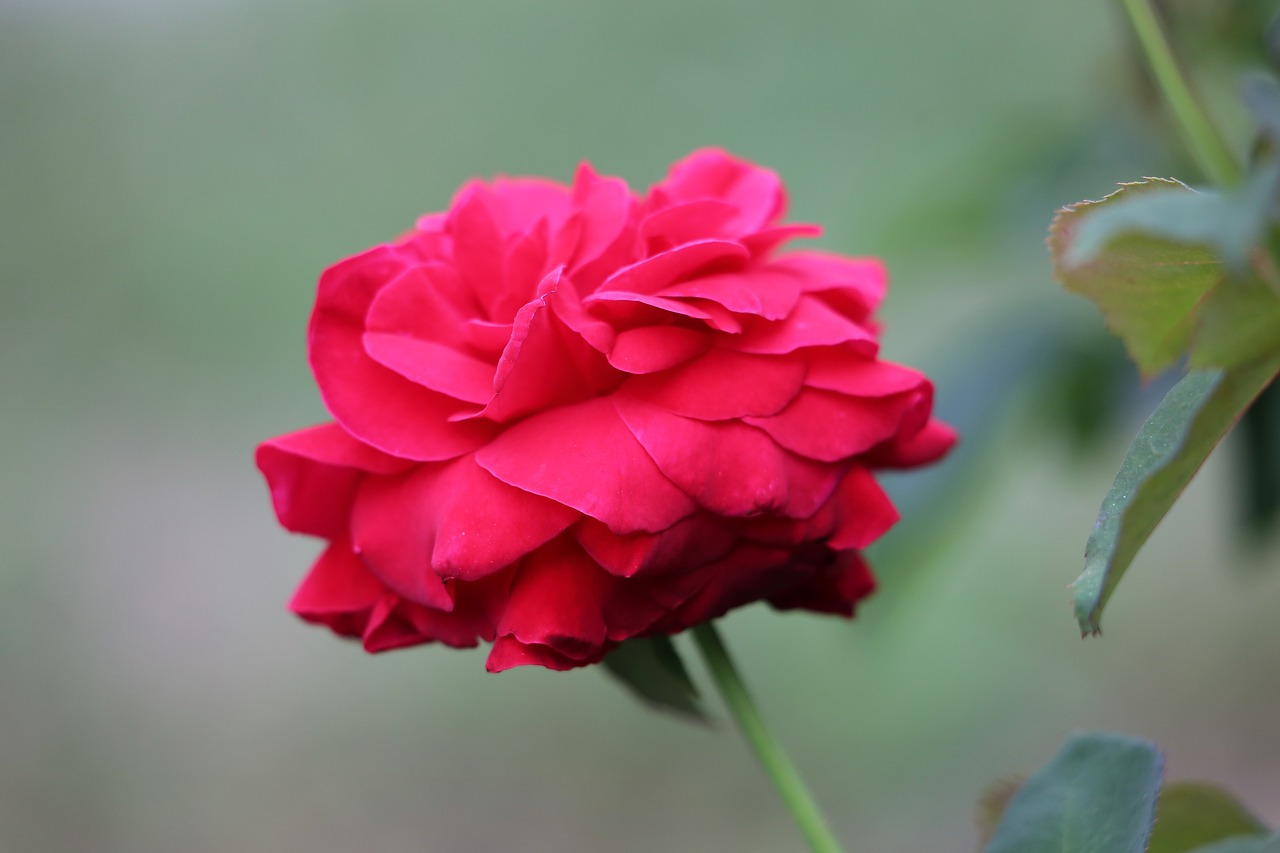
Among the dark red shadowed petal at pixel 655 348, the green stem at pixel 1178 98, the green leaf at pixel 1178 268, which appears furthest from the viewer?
the green stem at pixel 1178 98

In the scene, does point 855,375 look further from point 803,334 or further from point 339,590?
point 339,590

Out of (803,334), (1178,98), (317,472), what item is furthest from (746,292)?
(1178,98)

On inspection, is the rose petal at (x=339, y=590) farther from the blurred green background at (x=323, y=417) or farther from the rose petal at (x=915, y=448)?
the blurred green background at (x=323, y=417)

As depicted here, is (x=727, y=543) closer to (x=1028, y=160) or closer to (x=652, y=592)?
(x=652, y=592)

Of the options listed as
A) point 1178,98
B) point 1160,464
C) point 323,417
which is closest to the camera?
point 1160,464

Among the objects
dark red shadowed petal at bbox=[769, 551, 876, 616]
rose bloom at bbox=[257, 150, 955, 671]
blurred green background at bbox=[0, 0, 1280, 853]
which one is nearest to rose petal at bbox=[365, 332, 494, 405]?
rose bloom at bbox=[257, 150, 955, 671]

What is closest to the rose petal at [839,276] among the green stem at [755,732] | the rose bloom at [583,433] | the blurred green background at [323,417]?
the rose bloom at [583,433]

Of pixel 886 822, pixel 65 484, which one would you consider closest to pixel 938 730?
pixel 886 822
